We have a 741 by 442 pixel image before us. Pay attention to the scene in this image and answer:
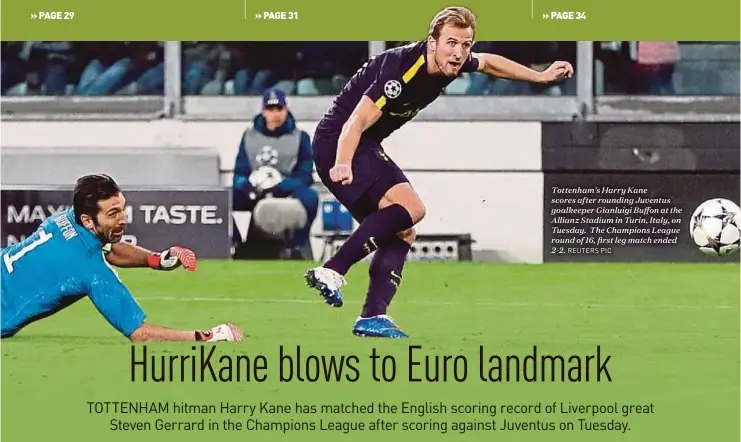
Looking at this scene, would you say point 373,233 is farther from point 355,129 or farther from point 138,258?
point 138,258

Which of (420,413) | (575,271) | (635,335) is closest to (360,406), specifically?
(420,413)

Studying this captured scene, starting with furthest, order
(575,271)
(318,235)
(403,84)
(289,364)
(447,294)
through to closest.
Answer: (318,235), (575,271), (447,294), (403,84), (289,364)

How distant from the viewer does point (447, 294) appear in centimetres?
1295

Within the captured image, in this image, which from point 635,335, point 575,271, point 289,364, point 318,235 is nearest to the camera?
point 289,364

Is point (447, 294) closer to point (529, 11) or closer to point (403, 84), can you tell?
point (529, 11)

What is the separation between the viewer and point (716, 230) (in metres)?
10.7

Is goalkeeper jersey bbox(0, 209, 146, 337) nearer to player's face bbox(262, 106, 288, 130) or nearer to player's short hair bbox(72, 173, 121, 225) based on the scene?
player's short hair bbox(72, 173, 121, 225)

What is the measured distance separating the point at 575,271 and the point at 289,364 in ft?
24.3

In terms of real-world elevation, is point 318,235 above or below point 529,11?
below

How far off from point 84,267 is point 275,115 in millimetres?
7606

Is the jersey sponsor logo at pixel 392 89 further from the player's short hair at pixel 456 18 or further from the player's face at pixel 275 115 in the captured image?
the player's face at pixel 275 115

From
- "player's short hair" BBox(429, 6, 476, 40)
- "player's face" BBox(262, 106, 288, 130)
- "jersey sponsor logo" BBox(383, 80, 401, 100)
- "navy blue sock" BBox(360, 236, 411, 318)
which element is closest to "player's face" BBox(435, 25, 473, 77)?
Result: "player's short hair" BBox(429, 6, 476, 40)

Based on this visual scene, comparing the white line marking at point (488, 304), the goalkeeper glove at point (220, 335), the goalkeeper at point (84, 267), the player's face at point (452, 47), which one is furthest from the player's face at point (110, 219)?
the white line marking at point (488, 304)

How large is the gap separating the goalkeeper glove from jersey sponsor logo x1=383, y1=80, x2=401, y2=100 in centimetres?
151
